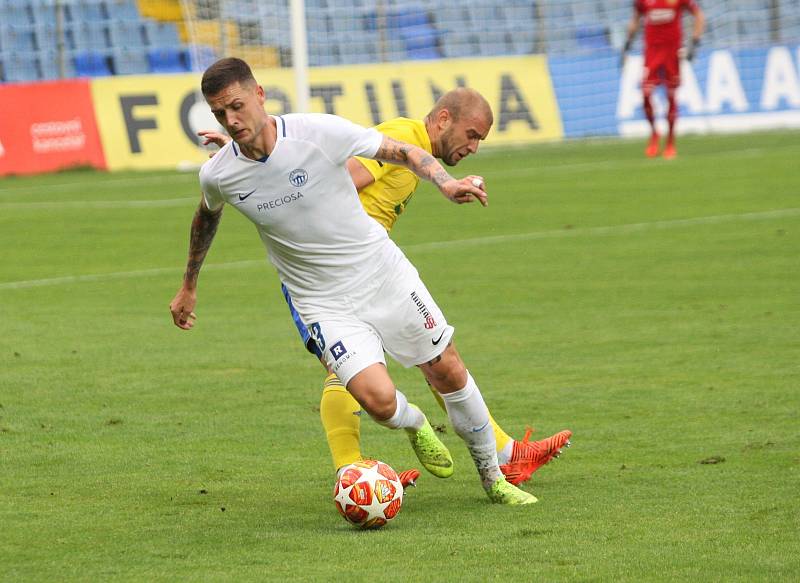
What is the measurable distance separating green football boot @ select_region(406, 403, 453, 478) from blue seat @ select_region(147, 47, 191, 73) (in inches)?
818

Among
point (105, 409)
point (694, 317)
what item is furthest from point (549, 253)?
point (105, 409)

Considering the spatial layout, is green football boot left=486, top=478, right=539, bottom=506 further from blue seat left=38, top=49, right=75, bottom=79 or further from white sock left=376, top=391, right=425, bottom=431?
blue seat left=38, top=49, right=75, bottom=79

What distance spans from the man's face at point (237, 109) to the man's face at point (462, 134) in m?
0.92

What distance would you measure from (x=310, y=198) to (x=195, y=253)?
2.05ft

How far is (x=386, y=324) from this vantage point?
19.3 feet

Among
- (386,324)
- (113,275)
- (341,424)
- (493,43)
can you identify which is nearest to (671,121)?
(493,43)

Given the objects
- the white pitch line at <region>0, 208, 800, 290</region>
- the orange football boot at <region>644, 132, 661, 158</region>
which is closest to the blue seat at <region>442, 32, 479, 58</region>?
the orange football boot at <region>644, 132, 661, 158</region>

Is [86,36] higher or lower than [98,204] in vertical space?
higher

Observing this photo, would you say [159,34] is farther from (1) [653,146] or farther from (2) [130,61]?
(1) [653,146]

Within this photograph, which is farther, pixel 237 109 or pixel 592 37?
pixel 592 37

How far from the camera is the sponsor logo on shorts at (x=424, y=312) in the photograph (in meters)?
5.90

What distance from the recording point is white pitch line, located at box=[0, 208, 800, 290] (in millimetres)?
12492

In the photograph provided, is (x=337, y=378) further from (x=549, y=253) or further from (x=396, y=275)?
(x=549, y=253)

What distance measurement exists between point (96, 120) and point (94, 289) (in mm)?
10553
